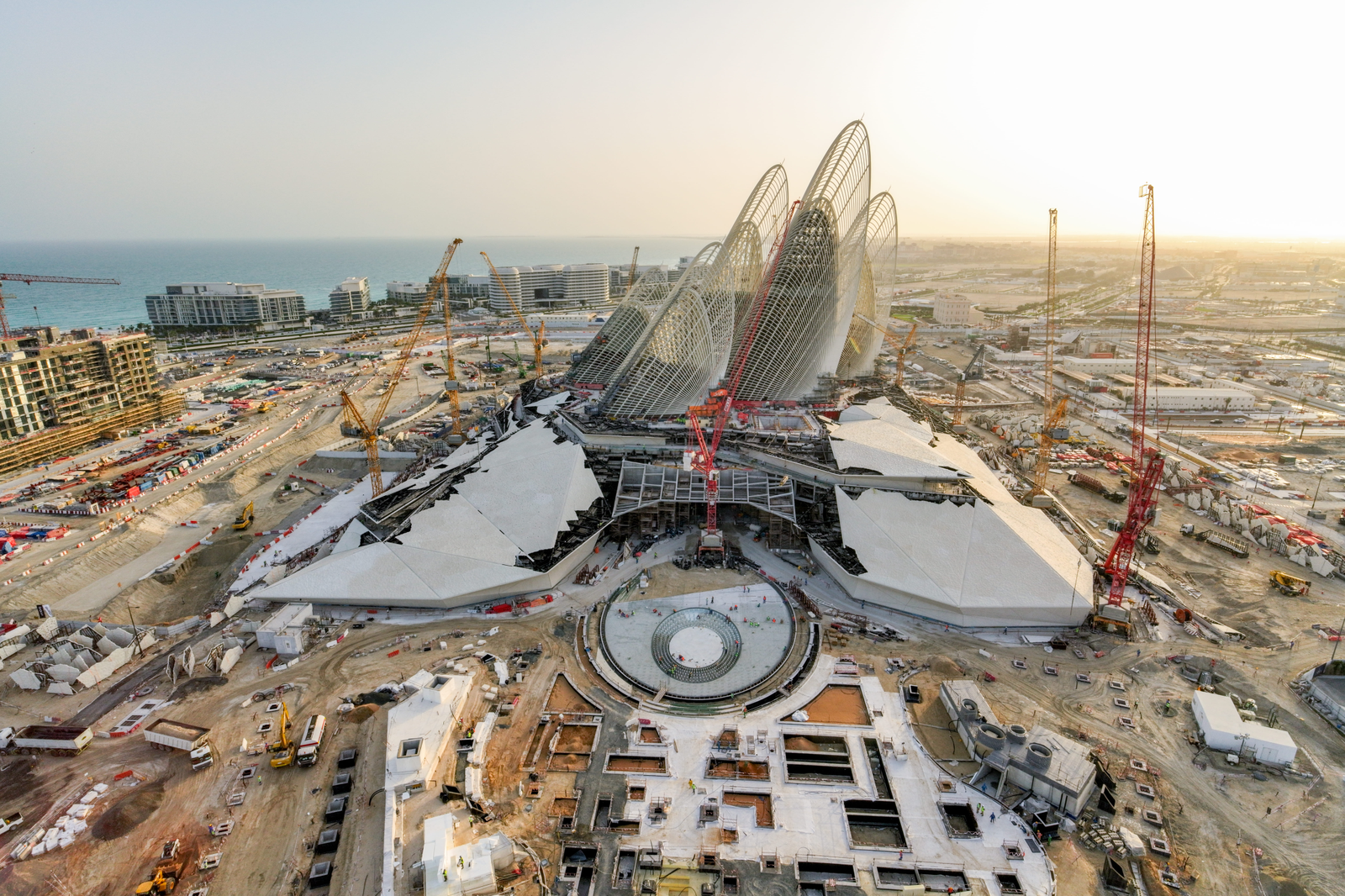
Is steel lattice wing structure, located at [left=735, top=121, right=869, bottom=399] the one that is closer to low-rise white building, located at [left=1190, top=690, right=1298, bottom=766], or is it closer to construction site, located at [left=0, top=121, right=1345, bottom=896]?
construction site, located at [left=0, top=121, right=1345, bottom=896]

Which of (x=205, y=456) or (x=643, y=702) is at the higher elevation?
(x=205, y=456)

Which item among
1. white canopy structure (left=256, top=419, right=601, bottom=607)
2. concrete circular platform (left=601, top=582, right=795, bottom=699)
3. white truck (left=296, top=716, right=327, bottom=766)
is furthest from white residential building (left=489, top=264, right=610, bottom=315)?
white truck (left=296, top=716, right=327, bottom=766)

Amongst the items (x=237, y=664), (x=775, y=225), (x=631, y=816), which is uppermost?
(x=775, y=225)

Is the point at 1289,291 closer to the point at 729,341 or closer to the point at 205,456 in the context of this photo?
the point at 729,341

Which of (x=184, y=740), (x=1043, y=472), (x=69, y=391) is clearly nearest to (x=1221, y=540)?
(x=1043, y=472)

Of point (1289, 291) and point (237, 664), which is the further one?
point (1289, 291)

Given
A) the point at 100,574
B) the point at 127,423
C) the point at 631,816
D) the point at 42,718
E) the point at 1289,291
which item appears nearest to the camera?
the point at 631,816

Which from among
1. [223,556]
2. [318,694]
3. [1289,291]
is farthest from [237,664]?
[1289,291]
